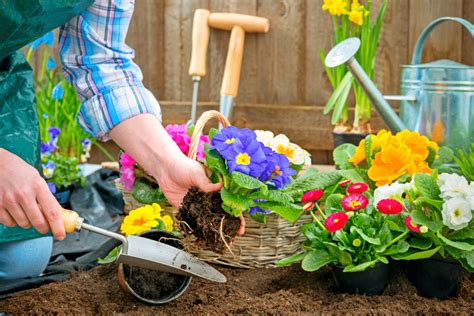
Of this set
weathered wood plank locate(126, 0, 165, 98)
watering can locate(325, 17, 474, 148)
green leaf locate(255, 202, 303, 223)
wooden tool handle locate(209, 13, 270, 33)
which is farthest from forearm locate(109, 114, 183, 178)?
weathered wood plank locate(126, 0, 165, 98)

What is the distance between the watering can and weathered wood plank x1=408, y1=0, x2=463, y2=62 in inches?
29.5

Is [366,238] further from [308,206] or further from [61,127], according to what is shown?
[61,127]

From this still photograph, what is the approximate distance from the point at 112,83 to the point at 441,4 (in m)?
1.89

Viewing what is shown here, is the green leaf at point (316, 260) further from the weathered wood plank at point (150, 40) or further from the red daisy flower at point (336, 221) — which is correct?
the weathered wood plank at point (150, 40)

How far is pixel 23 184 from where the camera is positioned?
1.48 m

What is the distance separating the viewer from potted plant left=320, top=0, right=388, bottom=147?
3.12 m

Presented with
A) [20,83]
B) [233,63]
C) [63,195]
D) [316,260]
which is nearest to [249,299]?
[316,260]

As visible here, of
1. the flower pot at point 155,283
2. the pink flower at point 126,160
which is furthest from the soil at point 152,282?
the pink flower at point 126,160

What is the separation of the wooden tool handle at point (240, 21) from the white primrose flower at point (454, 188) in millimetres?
1891

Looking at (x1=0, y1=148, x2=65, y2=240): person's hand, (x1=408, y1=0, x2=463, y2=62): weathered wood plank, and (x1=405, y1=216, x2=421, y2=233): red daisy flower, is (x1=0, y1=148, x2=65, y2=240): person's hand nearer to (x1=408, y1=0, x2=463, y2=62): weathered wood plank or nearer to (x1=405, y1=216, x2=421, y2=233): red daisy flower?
(x1=405, y1=216, x2=421, y2=233): red daisy flower

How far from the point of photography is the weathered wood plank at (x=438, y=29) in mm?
3273

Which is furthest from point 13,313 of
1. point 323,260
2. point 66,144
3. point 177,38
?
point 177,38

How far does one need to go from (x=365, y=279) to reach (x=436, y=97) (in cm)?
92

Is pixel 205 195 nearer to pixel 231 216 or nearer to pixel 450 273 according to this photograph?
pixel 231 216
